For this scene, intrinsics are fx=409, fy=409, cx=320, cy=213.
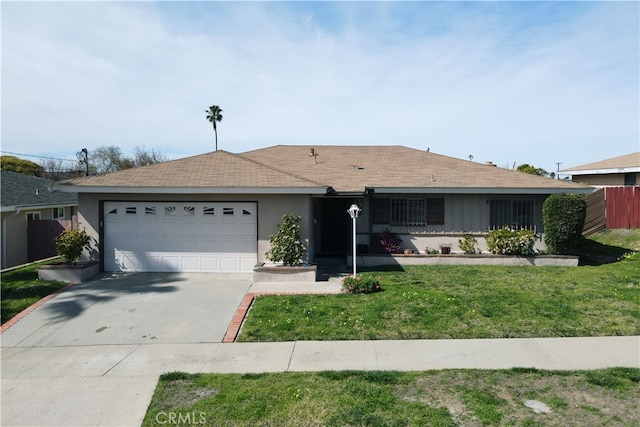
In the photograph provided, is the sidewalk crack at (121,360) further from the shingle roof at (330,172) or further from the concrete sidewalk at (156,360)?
the shingle roof at (330,172)

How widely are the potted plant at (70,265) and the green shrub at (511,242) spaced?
1257 centimetres

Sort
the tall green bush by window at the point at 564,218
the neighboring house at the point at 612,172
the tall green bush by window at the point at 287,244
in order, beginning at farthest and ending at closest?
1. the neighboring house at the point at 612,172
2. the tall green bush by window at the point at 564,218
3. the tall green bush by window at the point at 287,244

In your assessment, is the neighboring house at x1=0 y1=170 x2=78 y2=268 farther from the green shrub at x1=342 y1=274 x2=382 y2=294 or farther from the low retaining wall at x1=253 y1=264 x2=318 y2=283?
the green shrub at x1=342 y1=274 x2=382 y2=294

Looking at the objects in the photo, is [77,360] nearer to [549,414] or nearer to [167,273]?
[167,273]

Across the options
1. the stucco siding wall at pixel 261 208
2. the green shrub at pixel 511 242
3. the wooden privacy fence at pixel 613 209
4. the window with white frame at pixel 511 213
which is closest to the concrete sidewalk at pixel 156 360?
the stucco siding wall at pixel 261 208

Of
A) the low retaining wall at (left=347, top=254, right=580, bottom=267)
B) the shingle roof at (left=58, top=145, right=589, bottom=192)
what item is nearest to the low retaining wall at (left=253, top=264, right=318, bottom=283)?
the shingle roof at (left=58, top=145, right=589, bottom=192)

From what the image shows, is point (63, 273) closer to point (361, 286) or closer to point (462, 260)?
point (361, 286)

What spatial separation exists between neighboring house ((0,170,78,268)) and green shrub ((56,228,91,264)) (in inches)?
231

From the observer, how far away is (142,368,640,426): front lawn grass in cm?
467

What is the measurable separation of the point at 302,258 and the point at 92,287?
5.64 metres

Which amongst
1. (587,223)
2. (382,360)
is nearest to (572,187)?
(587,223)

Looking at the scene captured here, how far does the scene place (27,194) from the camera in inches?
768

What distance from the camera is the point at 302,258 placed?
11.9 m

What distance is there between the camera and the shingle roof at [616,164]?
2230 cm
